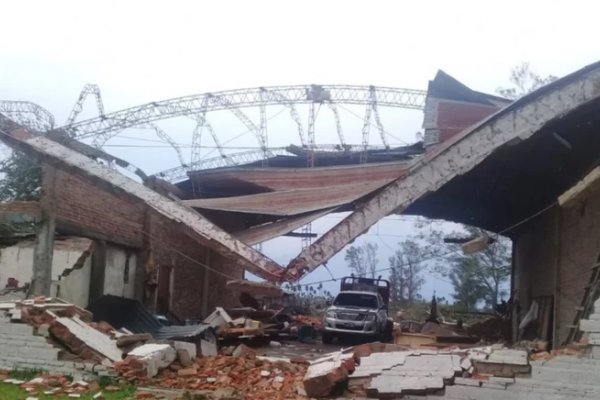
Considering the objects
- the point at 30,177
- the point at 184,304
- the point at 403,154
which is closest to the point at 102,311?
the point at 184,304

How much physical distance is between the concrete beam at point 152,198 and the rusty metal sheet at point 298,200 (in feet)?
3.11

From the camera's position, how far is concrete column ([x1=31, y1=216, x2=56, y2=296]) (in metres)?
16.5

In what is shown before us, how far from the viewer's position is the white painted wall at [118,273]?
64.1 feet

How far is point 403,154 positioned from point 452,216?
5868 mm

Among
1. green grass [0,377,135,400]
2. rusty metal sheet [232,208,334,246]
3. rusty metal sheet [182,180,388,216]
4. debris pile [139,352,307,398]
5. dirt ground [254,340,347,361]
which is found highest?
rusty metal sheet [182,180,388,216]

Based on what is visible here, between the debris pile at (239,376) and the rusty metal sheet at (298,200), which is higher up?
the rusty metal sheet at (298,200)

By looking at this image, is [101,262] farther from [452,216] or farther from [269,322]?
[452,216]

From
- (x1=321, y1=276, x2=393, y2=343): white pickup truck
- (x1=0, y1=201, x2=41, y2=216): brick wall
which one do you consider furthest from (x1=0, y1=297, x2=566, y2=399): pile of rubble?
(x1=321, y1=276, x2=393, y2=343): white pickup truck

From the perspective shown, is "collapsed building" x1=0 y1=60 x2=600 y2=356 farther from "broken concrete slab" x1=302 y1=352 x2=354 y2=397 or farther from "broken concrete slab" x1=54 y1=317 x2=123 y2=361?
"broken concrete slab" x1=302 y1=352 x2=354 y2=397

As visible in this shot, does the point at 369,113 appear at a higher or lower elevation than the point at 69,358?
higher

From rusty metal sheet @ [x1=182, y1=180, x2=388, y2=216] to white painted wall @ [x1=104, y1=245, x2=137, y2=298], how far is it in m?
4.37

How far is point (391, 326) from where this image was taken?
26281 mm

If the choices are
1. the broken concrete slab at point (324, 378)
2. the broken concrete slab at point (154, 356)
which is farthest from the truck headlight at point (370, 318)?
the broken concrete slab at point (324, 378)

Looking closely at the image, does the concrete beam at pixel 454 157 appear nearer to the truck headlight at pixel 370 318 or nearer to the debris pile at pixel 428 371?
the debris pile at pixel 428 371
